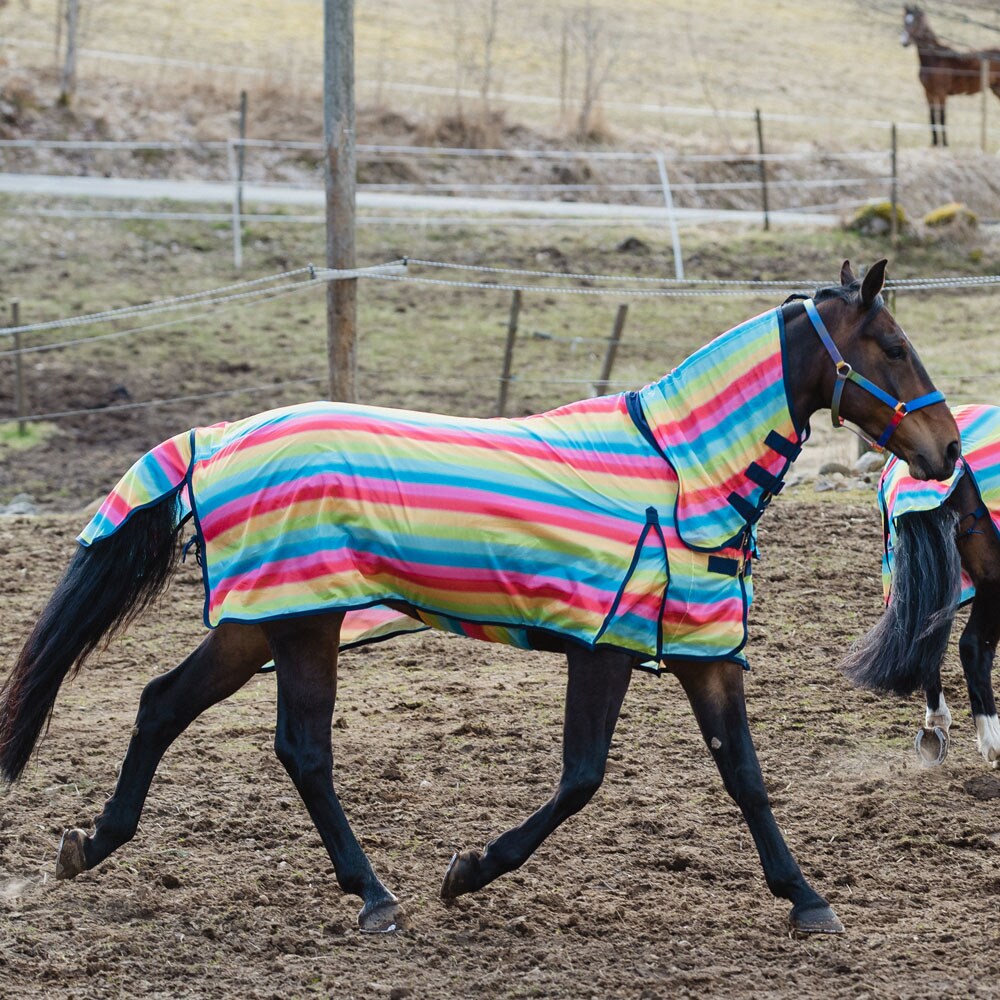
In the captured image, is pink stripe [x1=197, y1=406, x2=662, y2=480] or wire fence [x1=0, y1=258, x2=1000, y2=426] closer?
pink stripe [x1=197, y1=406, x2=662, y2=480]

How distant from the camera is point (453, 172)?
19766mm

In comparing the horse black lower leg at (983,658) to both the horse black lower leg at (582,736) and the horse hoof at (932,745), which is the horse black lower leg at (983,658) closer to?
the horse hoof at (932,745)

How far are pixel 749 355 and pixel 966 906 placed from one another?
1.71m

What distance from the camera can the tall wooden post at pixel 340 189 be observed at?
330 inches

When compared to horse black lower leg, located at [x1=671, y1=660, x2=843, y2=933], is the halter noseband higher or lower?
higher

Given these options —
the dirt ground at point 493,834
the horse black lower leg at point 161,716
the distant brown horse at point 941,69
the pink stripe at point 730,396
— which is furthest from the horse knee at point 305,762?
the distant brown horse at point 941,69

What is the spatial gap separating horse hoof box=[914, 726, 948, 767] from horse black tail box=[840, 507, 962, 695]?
17cm

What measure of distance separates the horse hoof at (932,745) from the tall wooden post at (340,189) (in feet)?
15.6

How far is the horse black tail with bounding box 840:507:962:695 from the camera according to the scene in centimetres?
472

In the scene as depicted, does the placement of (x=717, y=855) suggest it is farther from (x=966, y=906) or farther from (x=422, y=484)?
(x=422, y=484)

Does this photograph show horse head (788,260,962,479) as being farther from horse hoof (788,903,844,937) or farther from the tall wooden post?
the tall wooden post

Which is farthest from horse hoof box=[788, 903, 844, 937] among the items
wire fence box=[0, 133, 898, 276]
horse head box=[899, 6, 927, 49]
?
horse head box=[899, 6, 927, 49]

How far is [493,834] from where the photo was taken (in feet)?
13.8

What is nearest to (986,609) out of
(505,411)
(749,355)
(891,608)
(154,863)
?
(891,608)
